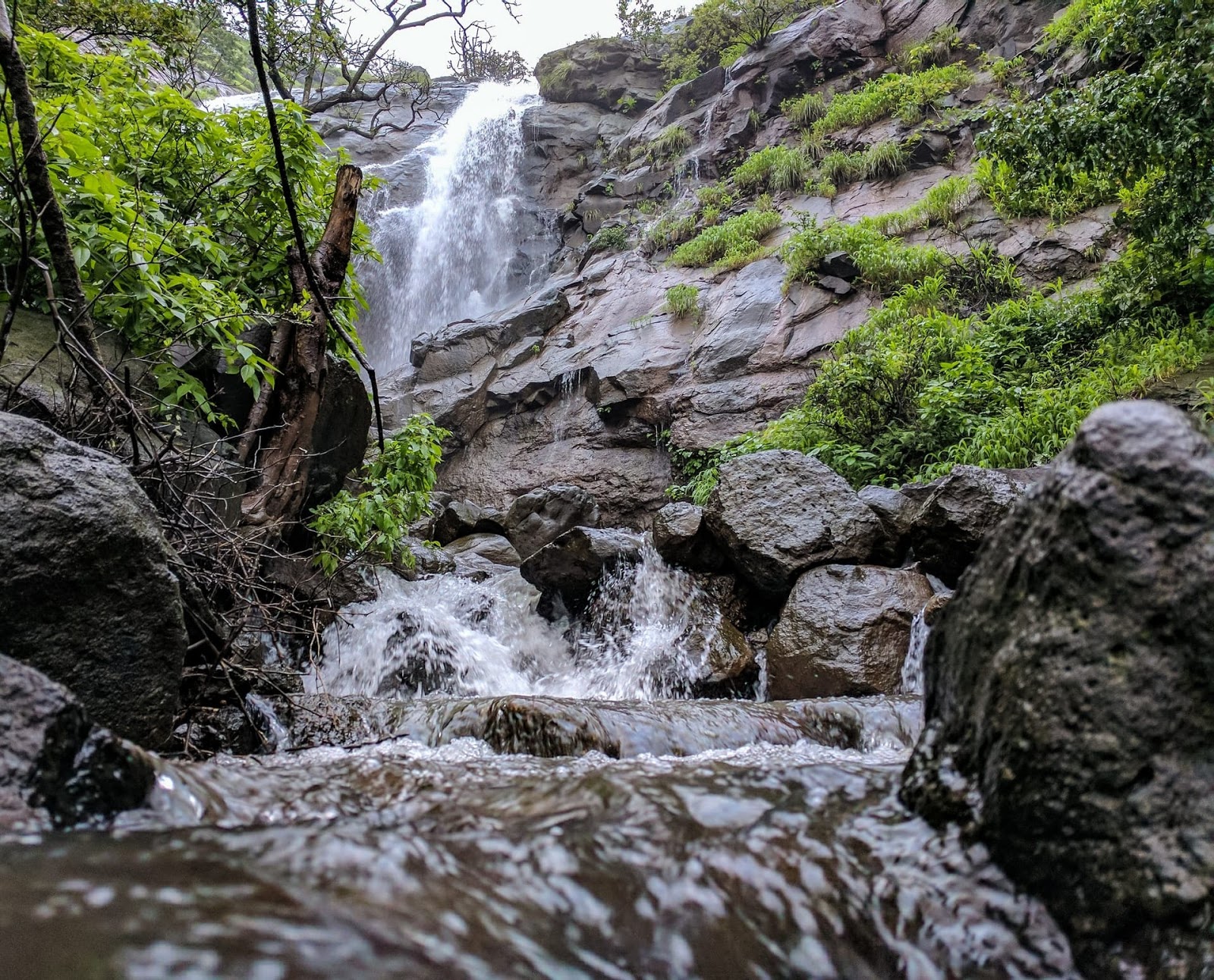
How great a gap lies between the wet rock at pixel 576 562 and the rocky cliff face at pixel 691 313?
4777 millimetres

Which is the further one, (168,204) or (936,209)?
(936,209)

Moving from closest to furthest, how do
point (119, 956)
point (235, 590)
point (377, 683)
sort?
1. point (119, 956)
2. point (235, 590)
3. point (377, 683)

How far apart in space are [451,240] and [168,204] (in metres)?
15.4

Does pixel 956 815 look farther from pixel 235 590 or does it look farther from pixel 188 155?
pixel 188 155

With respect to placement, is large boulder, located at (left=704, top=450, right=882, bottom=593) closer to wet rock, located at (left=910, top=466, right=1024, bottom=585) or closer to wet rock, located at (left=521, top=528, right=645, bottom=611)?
wet rock, located at (left=910, top=466, right=1024, bottom=585)

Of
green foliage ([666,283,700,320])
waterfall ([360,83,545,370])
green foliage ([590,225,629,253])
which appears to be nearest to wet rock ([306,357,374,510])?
green foliage ([666,283,700,320])

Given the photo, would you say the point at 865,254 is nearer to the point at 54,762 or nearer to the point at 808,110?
the point at 808,110

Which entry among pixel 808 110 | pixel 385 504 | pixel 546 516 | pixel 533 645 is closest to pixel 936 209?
pixel 808 110

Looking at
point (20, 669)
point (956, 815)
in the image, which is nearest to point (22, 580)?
point (20, 669)

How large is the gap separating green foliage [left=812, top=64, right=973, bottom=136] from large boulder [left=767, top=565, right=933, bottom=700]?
12.8 m

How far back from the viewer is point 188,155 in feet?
17.2

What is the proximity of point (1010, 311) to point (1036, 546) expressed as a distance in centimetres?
938

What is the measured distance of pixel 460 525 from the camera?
1101 centimetres

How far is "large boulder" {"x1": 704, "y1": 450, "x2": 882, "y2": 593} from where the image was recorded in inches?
243
